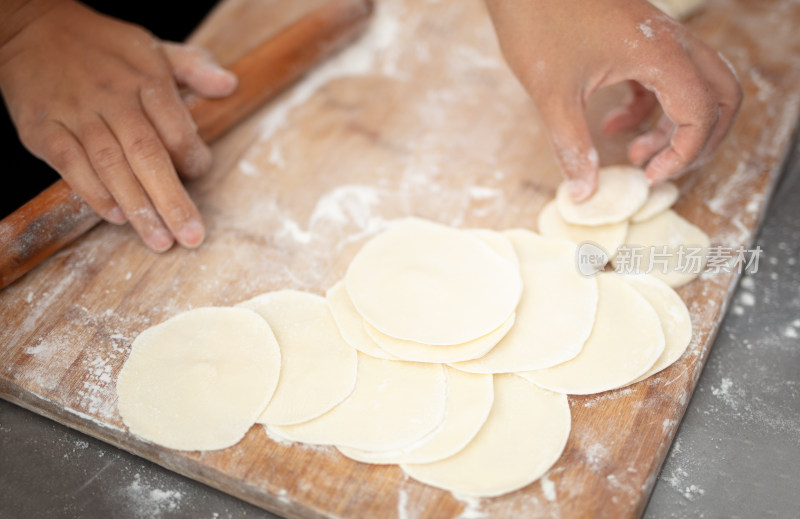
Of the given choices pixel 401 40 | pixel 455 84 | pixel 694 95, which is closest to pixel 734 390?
pixel 694 95

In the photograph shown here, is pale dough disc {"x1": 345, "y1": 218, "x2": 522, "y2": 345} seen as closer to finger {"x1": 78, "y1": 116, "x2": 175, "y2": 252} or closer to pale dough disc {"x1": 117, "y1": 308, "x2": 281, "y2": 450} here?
pale dough disc {"x1": 117, "y1": 308, "x2": 281, "y2": 450}

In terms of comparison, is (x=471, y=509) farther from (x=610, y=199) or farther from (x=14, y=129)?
(x=14, y=129)

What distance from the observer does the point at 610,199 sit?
1.98 meters

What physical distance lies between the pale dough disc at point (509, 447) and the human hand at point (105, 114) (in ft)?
3.26

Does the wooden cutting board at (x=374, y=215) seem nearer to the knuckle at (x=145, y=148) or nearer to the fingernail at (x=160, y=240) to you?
the fingernail at (x=160, y=240)

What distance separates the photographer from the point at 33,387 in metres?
1.68

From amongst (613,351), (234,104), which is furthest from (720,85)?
(234,104)

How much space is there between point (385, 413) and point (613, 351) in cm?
59

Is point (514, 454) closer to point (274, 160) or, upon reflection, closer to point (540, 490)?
point (540, 490)

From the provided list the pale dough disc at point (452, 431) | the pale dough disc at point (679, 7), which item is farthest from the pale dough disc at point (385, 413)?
the pale dough disc at point (679, 7)

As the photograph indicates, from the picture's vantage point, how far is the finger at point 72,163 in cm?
189

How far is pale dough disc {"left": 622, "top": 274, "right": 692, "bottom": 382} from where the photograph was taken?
1.70 meters

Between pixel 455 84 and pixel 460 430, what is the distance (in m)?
1.44

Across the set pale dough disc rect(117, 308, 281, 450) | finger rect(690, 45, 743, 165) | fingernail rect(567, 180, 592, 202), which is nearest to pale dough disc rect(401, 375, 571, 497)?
pale dough disc rect(117, 308, 281, 450)
